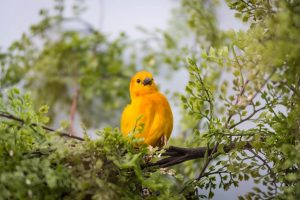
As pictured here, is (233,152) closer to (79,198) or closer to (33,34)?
(79,198)

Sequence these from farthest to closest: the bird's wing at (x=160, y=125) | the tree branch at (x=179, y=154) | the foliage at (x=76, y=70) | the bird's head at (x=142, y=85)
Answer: the foliage at (x=76, y=70), the bird's head at (x=142, y=85), the bird's wing at (x=160, y=125), the tree branch at (x=179, y=154)

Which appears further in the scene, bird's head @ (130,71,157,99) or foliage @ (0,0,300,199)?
bird's head @ (130,71,157,99)

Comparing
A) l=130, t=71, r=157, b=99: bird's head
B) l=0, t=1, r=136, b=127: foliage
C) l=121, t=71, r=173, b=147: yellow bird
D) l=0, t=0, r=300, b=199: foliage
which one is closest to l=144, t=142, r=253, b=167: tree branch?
l=0, t=0, r=300, b=199: foliage

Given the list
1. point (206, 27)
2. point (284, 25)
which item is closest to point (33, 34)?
point (206, 27)

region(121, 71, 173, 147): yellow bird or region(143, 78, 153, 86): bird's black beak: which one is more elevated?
region(143, 78, 153, 86): bird's black beak

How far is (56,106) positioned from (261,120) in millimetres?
1043

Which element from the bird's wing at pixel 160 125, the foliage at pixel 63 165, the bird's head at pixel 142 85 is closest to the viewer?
the foliage at pixel 63 165

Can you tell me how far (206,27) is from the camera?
1376 millimetres

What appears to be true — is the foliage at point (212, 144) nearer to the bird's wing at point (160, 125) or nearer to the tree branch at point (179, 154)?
the tree branch at point (179, 154)

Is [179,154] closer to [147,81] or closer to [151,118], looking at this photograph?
[151,118]

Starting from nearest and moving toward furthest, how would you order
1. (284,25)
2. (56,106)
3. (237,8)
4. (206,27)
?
(284,25) → (237,8) → (206,27) → (56,106)

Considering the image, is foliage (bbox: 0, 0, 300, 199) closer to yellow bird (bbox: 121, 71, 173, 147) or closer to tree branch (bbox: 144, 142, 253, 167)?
tree branch (bbox: 144, 142, 253, 167)

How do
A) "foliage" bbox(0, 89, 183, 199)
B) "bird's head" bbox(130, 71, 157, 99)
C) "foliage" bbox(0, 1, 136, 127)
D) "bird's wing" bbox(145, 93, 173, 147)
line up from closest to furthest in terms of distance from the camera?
"foliage" bbox(0, 89, 183, 199) < "bird's wing" bbox(145, 93, 173, 147) < "bird's head" bbox(130, 71, 157, 99) < "foliage" bbox(0, 1, 136, 127)

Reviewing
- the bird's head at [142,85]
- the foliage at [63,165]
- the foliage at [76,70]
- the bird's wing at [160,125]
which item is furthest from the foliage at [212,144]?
the foliage at [76,70]
